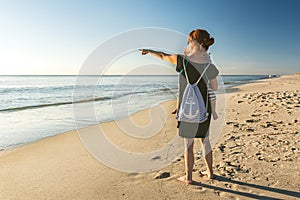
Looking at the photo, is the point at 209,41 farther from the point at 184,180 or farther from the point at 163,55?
the point at 184,180

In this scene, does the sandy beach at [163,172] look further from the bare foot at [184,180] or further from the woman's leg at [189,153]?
the woman's leg at [189,153]

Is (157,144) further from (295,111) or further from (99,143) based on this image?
(295,111)

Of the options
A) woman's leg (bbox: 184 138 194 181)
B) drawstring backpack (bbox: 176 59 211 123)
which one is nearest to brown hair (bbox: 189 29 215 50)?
drawstring backpack (bbox: 176 59 211 123)

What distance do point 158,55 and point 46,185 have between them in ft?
7.49

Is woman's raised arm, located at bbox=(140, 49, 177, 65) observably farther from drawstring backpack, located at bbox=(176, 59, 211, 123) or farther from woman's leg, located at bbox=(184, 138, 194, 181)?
woman's leg, located at bbox=(184, 138, 194, 181)

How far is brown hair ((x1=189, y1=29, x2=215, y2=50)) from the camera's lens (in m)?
2.65

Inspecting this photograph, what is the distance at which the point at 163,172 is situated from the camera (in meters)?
3.40

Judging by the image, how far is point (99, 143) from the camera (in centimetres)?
507

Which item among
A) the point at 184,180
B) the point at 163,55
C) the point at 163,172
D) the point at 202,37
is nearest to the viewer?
the point at 202,37

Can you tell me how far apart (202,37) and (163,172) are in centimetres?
198

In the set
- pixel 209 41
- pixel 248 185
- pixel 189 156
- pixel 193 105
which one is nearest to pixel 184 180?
pixel 189 156

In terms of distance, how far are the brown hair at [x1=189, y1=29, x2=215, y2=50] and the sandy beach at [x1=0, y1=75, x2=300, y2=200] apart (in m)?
1.79

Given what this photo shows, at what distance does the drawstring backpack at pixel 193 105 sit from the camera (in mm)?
2742

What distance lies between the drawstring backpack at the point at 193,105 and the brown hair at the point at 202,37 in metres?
0.25
